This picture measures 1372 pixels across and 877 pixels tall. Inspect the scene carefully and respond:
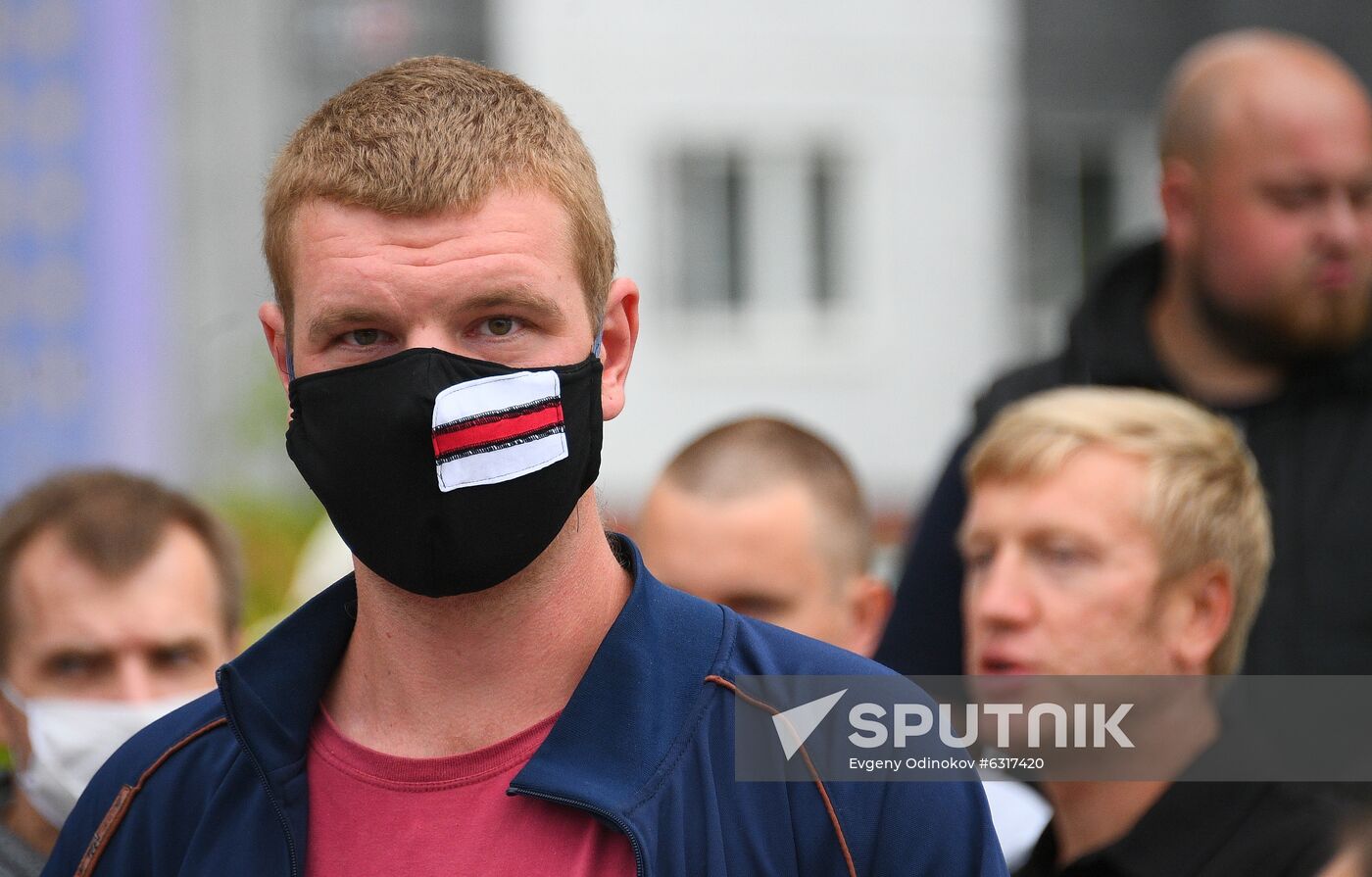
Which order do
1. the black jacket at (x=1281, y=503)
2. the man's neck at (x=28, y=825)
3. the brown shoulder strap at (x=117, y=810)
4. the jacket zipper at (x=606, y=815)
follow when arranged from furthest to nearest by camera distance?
the black jacket at (x=1281, y=503) < the man's neck at (x=28, y=825) < the brown shoulder strap at (x=117, y=810) < the jacket zipper at (x=606, y=815)

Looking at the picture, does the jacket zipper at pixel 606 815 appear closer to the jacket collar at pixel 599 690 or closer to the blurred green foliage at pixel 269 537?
the jacket collar at pixel 599 690

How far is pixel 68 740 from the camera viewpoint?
3650mm

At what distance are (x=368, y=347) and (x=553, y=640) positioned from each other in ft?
1.54

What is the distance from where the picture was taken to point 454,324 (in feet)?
7.18

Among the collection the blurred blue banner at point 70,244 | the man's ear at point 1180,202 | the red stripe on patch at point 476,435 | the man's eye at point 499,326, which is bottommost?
the blurred blue banner at point 70,244

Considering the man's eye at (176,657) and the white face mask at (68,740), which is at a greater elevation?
the man's eye at (176,657)

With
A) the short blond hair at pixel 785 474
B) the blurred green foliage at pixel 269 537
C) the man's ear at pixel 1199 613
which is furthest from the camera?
the blurred green foliage at pixel 269 537

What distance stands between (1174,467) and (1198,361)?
93 centimetres

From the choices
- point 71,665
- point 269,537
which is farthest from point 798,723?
point 269,537

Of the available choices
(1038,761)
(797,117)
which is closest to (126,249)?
(797,117)

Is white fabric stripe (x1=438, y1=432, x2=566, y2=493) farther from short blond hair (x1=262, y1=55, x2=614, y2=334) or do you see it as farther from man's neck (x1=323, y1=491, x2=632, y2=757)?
short blond hair (x1=262, y1=55, x2=614, y2=334)

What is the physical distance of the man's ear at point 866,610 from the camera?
164 inches

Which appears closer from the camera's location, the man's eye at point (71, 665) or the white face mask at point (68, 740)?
the white face mask at point (68, 740)

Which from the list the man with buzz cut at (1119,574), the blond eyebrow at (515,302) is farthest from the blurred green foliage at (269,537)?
the blond eyebrow at (515,302)
